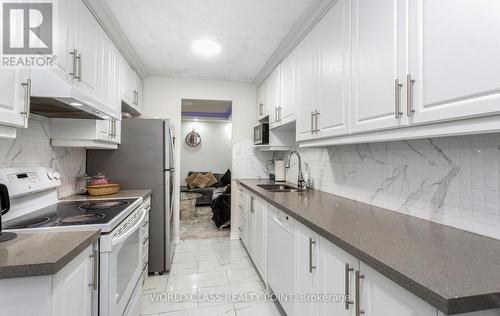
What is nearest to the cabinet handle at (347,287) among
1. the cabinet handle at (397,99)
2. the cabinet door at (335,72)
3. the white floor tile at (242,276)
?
the cabinet handle at (397,99)

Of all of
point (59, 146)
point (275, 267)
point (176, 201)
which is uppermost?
point (59, 146)

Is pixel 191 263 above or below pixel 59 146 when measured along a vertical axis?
below

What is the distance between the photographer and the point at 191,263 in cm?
288

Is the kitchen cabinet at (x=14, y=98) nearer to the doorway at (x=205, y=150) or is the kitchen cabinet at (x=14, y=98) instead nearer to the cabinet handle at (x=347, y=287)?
the cabinet handle at (x=347, y=287)

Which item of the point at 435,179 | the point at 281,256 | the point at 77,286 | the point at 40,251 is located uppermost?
the point at 435,179

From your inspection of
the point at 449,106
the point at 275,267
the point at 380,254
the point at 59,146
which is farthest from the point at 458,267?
the point at 59,146

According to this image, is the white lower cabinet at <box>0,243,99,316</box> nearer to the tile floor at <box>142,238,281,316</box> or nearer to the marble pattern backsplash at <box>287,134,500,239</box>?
the tile floor at <box>142,238,281,316</box>

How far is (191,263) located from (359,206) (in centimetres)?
207

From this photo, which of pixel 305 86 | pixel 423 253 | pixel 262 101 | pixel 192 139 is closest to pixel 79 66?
pixel 305 86

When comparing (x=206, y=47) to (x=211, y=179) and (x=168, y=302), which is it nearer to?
(x=168, y=302)

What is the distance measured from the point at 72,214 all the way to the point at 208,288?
139cm

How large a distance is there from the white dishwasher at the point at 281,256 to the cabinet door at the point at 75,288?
1151 millimetres

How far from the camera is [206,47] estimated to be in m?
2.64

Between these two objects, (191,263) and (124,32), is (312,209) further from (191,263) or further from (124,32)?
(124,32)
